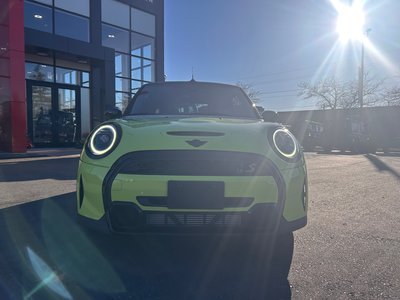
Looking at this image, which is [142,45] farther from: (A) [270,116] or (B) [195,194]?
(B) [195,194]

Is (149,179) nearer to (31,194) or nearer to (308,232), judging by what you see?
(308,232)

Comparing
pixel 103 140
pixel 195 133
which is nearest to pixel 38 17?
pixel 103 140

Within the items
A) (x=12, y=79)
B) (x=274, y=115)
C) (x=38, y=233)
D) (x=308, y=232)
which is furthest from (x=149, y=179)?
(x=12, y=79)

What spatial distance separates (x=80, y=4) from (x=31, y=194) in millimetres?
13161

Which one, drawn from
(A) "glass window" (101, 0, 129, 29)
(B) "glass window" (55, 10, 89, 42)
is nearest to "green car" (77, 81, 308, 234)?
(B) "glass window" (55, 10, 89, 42)

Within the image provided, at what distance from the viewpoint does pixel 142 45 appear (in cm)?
1914

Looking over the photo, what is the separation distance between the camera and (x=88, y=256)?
116 inches

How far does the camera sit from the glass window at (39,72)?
15.3m

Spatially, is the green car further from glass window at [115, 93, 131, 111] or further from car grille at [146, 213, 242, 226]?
glass window at [115, 93, 131, 111]

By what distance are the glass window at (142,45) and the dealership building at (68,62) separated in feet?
0.16

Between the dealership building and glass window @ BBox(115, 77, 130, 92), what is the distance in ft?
0.14

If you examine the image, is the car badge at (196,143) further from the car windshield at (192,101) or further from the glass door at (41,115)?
the glass door at (41,115)

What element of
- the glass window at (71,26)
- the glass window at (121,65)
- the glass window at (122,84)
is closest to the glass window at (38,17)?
the glass window at (71,26)

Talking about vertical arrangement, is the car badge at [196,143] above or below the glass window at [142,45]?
below
